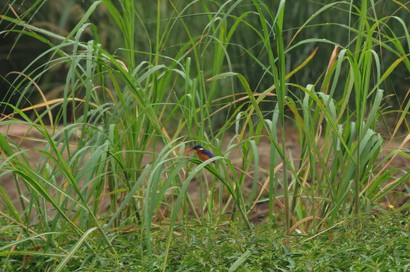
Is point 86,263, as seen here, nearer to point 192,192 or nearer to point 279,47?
point 279,47

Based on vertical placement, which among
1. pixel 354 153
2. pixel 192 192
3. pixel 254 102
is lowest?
Answer: pixel 192 192

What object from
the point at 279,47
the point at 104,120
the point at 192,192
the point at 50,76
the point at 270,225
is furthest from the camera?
the point at 50,76

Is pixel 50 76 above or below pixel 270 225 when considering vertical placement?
below

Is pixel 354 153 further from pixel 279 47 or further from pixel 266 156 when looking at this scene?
pixel 266 156

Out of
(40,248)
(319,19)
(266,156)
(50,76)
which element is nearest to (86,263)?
(40,248)

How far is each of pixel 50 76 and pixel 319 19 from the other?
6.77 feet

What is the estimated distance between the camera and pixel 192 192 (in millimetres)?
5340

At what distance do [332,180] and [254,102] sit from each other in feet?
1.54

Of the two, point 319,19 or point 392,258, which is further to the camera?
point 319,19

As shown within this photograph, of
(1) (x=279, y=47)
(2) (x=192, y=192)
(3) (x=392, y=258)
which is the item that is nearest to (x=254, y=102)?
(1) (x=279, y=47)

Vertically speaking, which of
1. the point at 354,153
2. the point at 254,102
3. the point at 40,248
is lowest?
the point at 40,248

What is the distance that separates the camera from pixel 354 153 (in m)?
3.76

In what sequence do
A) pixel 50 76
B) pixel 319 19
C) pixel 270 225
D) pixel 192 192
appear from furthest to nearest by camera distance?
pixel 50 76, pixel 319 19, pixel 192 192, pixel 270 225

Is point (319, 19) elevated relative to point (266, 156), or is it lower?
elevated
